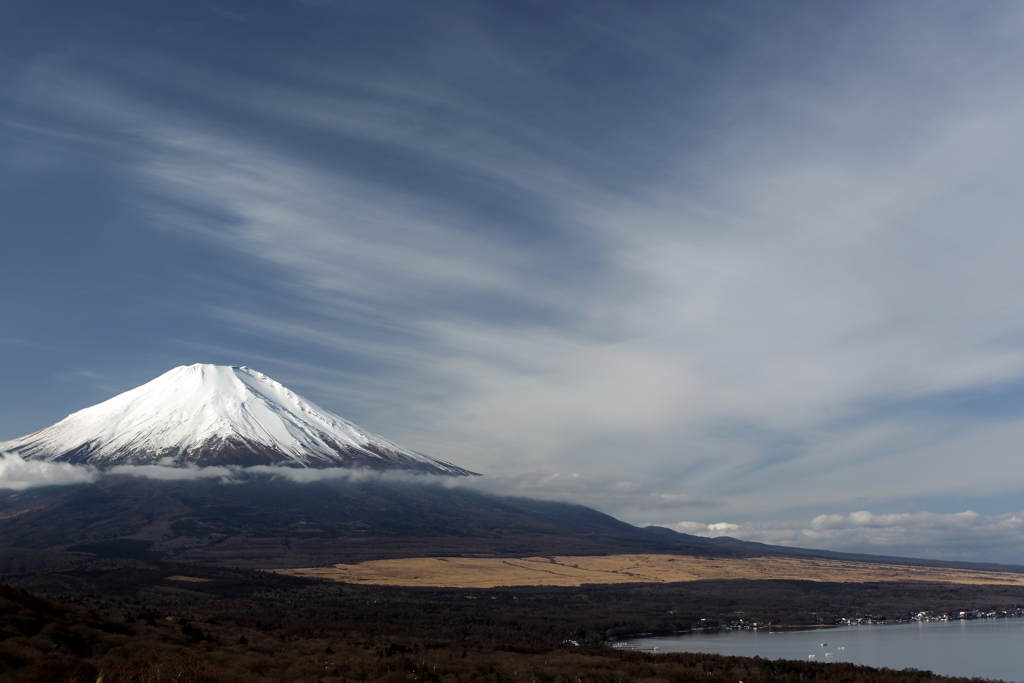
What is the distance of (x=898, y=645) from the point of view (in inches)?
3339

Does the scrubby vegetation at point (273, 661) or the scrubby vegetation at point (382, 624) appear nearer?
the scrubby vegetation at point (273, 661)

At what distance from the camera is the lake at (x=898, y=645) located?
213ft

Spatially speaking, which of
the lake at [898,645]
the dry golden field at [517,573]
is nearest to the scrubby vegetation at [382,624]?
the lake at [898,645]

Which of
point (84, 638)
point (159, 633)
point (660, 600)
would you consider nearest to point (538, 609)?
point (660, 600)

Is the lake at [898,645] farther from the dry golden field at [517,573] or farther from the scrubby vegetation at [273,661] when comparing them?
the dry golden field at [517,573]

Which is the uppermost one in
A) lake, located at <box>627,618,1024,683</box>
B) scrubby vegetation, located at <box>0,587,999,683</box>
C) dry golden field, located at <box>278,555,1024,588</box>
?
scrubby vegetation, located at <box>0,587,999,683</box>

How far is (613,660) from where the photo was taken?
41.6 meters

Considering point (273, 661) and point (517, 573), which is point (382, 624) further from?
point (517, 573)

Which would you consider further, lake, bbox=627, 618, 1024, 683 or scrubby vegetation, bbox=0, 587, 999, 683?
lake, bbox=627, 618, 1024, 683

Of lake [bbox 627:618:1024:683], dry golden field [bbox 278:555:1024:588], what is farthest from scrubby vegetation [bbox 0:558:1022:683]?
dry golden field [bbox 278:555:1024:588]

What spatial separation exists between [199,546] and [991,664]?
19262cm

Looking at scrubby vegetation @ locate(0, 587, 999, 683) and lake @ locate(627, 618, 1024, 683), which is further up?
scrubby vegetation @ locate(0, 587, 999, 683)

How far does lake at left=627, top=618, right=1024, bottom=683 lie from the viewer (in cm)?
6494

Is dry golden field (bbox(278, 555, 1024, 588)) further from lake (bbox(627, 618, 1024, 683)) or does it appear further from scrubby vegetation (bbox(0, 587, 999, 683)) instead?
scrubby vegetation (bbox(0, 587, 999, 683))
